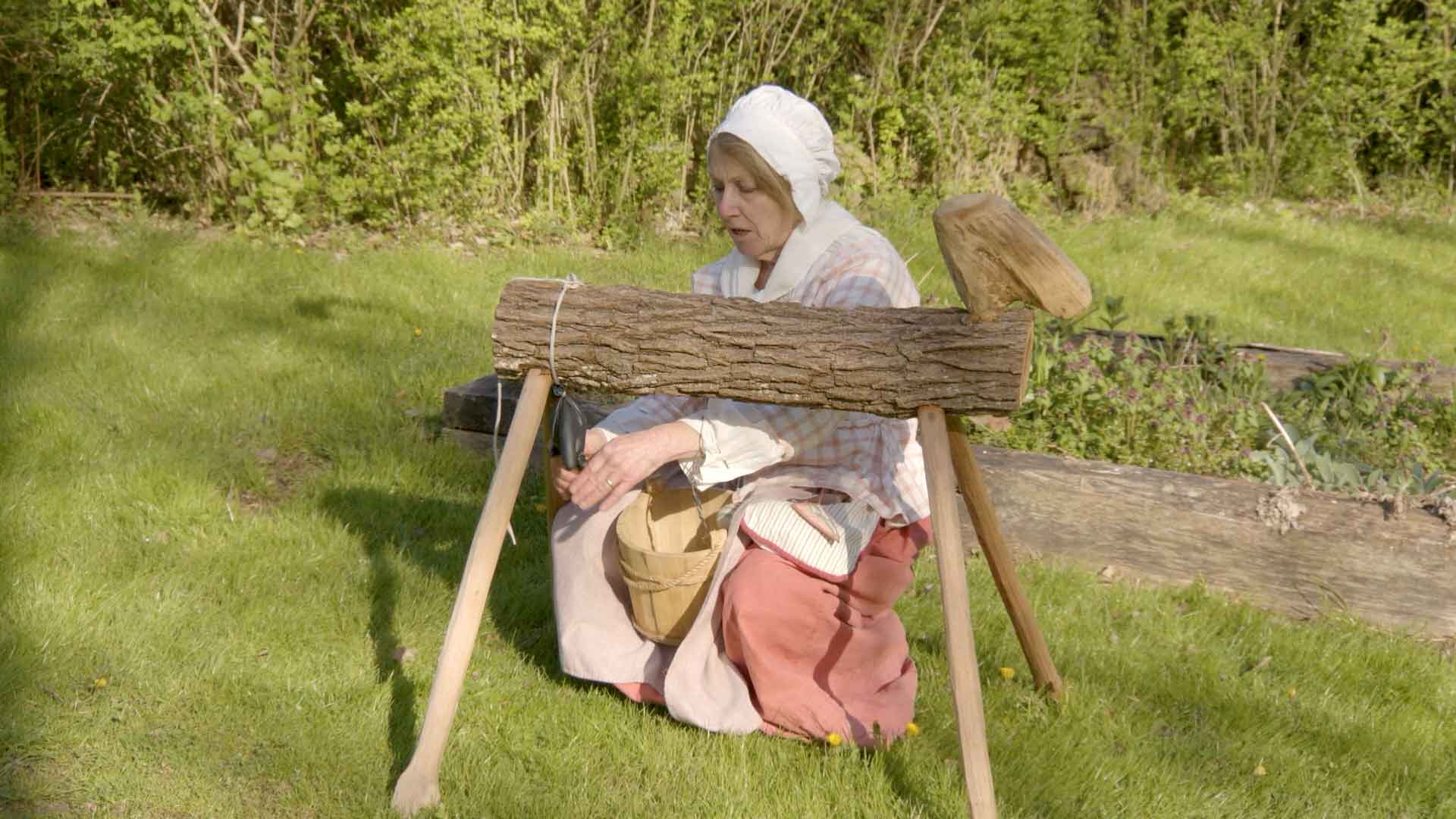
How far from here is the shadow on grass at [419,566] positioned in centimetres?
354

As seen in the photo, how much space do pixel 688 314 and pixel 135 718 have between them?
177cm

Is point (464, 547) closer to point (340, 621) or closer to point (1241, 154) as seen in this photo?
point (340, 621)

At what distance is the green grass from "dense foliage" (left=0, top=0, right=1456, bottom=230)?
2358 millimetres

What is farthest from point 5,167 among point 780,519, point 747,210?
point 780,519

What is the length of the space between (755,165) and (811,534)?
37.0 inches

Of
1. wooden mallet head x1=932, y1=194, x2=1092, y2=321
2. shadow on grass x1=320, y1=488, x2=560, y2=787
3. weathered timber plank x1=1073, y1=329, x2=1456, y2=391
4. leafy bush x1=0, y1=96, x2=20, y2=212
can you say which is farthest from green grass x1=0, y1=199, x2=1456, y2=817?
leafy bush x1=0, y1=96, x2=20, y2=212

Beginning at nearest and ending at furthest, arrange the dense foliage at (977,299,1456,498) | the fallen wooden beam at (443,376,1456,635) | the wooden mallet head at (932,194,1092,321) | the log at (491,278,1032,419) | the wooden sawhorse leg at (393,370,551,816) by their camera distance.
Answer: the wooden mallet head at (932,194,1092,321) < the log at (491,278,1032,419) < the wooden sawhorse leg at (393,370,551,816) < the fallen wooden beam at (443,376,1456,635) < the dense foliage at (977,299,1456,498)

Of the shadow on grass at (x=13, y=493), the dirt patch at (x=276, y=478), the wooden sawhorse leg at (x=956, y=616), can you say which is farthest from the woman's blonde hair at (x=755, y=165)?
the dirt patch at (x=276, y=478)

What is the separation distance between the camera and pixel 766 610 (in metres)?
3.20

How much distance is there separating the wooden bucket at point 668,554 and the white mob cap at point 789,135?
2.69ft

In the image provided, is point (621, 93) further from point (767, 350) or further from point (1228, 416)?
point (767, 350)

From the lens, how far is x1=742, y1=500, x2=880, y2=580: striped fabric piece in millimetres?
3283

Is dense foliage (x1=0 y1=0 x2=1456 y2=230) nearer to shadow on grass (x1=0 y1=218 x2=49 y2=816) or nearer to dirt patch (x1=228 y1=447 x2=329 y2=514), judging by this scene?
shadow on grass (x1=0 y1=218 x2=49 y2=816)

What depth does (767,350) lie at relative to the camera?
2.86 meters
